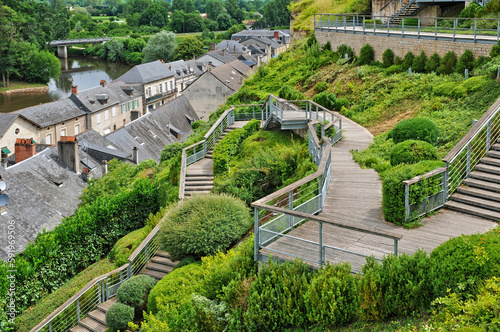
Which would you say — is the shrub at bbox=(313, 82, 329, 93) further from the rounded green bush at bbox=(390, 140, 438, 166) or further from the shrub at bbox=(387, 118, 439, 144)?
the rounded green bush at bbox=(390, 140, 438, 166)

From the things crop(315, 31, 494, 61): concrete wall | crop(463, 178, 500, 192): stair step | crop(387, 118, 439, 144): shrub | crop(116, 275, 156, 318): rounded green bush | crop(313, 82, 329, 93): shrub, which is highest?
crop(315, 31, 494, 61): concrete wall

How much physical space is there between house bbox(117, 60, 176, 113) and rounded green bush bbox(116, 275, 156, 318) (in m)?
57.9

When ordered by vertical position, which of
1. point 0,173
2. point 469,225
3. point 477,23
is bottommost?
point 0,173

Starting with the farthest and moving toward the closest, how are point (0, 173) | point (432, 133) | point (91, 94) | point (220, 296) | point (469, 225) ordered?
point (91, 94) → point (0, 173) → point (432, 133) → point (469, 225) → point (220, 296)

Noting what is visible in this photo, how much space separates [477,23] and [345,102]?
639 centimetres

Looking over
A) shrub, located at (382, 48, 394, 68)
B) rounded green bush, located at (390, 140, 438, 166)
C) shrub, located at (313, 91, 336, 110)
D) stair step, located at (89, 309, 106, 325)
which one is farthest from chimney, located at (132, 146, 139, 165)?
rounded green bush, located at (390, 140, 438, 166)

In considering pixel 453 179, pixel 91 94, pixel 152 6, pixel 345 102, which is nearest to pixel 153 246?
pixel 453 179

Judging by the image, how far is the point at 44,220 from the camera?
2508 cm

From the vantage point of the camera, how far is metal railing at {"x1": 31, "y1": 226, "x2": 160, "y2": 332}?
634 inches

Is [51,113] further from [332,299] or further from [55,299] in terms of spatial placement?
[332,299]

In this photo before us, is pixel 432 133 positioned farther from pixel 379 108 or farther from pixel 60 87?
pixel 60 87

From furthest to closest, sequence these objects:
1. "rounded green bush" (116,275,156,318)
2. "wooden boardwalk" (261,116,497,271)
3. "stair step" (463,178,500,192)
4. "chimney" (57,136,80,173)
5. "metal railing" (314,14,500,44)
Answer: "chimney" (57,136,80,173) → "metal railing" (314,14,500,44) → "rounded green bush" (116,275,156,318) → "stair step" (463,178,500,192) → "wooden boardwalk" (261,116,497,271)

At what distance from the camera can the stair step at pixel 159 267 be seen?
1638 centimetres

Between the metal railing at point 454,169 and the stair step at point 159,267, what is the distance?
8.18 metres
